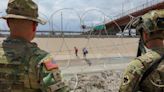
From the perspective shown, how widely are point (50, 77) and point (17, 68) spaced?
31cm

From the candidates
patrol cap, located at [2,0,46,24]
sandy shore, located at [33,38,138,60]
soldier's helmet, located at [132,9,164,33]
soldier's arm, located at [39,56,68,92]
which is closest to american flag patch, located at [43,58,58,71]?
soldier's arm, located at [39,56,68,92]

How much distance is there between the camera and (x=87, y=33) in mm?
25734

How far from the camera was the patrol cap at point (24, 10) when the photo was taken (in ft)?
8.52

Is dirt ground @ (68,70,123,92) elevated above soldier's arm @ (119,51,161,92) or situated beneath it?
situated beneath

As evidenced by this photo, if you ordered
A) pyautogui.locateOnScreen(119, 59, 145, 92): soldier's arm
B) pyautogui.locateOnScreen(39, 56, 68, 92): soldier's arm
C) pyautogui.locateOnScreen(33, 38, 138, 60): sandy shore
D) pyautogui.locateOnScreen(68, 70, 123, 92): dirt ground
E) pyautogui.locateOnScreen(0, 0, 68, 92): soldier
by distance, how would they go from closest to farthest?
pyautogui.locateOnScreen(39, 56, 68, 92): soldier's arm < pyautogui.locateOnScreen(0, 0, 68, 92): soldier < pyautogui.locateOnScreen(119, 59, 145, 92): soldier's arm < pyautogui.locateOnScreen(68, 70, 123, 92): dirt ground < pyautogui.locateOnScreen(33, 38, 138, 60): sandy shore

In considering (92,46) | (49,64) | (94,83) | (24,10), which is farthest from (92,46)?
(49,64)

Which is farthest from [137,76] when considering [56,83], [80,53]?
[80,53]

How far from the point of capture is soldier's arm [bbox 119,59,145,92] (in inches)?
105

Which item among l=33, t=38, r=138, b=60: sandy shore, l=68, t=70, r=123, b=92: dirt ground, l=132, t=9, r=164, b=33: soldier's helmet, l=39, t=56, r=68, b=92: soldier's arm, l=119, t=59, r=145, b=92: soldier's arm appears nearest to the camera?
l=39, t=56, r=68, b=92: soldier's arm

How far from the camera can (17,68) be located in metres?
2.62

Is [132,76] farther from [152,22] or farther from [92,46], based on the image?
[92,46]

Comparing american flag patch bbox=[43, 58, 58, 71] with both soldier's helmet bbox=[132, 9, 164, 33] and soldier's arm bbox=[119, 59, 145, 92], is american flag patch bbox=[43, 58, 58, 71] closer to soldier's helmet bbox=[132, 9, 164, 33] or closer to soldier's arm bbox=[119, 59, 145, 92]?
soldier's arm bbox=[119, 59, 145, 92]

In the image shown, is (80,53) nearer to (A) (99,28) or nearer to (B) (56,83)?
(A) (99,28)

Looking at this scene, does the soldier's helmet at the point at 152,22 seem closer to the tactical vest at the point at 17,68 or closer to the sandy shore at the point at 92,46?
the tactical vest at the point at 17,68
